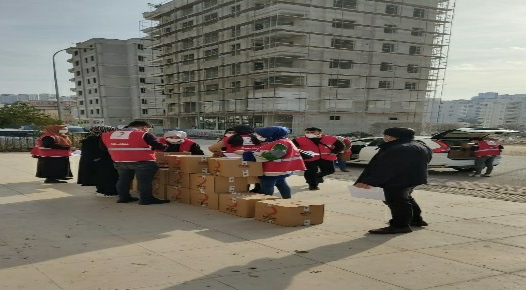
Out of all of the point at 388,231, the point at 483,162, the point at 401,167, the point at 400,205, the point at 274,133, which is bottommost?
the point at 483,162

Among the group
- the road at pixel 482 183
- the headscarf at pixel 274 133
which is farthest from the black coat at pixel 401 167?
the road at pixel 482 183

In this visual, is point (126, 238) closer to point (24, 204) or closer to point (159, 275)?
point (159, 275)

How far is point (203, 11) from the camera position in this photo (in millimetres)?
53750

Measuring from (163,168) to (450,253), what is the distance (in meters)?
5.35

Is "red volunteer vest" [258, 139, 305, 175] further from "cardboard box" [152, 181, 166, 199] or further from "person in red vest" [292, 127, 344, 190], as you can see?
"person in red vest" [292, 127, 344, 190]

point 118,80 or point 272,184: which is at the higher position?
point 118,80

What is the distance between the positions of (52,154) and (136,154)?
4.33 meters

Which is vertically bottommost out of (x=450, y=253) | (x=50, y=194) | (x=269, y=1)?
(x=50, y=194)

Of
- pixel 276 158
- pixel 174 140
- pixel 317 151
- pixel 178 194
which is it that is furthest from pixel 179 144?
pixel 317 151

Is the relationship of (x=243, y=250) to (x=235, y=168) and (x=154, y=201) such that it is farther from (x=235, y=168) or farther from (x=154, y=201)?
(x=154, y=201)

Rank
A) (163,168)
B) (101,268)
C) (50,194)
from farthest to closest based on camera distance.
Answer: (50,194) < (163,168) < (101,268)

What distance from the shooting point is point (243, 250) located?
181 inches

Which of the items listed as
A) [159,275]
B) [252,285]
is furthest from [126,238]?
[252,285]

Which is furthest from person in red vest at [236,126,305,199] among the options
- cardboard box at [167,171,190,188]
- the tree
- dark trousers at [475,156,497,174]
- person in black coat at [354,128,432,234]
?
the tree
